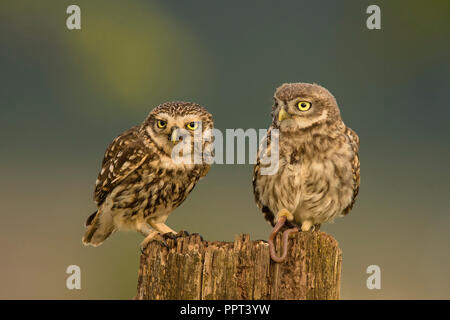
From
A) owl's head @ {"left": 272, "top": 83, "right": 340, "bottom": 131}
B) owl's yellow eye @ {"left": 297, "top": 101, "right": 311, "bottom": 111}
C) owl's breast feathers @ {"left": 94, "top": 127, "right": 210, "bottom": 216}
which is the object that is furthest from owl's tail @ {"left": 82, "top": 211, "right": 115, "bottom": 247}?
owl's yellow eye @ {"left": 297, "top": 101, "right": 311, "bottom": 111}

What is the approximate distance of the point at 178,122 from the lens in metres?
3.82

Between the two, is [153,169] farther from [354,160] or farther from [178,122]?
[354,160]

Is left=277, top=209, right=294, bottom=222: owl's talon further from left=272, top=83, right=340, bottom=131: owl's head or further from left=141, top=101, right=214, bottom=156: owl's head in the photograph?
left=141, top=101, right=214, bottom=156: owl's head

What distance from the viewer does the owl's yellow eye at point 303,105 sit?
12.2 ft

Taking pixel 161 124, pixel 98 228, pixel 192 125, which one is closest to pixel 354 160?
pixel 192 125

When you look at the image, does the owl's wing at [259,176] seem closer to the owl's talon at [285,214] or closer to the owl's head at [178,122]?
the owl's talon at [285,214]

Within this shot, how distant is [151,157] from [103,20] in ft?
32.8

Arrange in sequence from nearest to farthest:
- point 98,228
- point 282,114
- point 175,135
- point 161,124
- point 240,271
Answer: point 240,271 < point 282,114 < point 175,135 < point 161,124 < point 98,228

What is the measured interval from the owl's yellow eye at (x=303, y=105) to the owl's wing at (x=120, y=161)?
0.88 metres

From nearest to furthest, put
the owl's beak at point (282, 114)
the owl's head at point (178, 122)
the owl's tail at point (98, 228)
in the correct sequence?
the owl's beak at point (282, 114) → the owl's head at point (178, 122) → the owl's tail at point (98, 228)

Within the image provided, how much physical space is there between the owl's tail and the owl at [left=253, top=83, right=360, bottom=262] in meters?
0.89

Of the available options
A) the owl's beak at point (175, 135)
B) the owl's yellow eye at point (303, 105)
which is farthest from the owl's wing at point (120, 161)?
the owl's yellow eye at point (303, 105)

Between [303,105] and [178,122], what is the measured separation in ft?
2.09

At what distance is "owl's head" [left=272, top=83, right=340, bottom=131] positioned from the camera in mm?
3674
